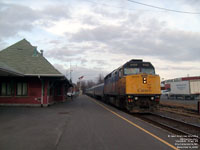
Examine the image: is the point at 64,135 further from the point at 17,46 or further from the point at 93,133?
the point at 17,46

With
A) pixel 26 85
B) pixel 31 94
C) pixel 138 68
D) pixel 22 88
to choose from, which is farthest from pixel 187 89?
pixel 22 88

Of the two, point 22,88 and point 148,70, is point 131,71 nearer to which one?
point 148,70

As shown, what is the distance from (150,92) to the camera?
14016mm

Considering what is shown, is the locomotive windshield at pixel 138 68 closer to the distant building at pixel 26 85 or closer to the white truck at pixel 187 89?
the distant building at pixel 26 85

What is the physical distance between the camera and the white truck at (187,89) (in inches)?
1454

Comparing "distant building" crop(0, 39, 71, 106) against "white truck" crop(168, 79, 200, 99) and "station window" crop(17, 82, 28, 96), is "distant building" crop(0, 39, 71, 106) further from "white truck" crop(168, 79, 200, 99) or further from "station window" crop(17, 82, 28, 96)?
"white truck" crop(168, 79, 200, 99)

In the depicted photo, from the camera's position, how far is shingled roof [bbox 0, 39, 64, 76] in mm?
18438

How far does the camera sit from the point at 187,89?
37875 millimetres

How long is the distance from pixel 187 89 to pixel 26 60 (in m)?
31.4

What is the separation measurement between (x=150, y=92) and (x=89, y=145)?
898 centimetres

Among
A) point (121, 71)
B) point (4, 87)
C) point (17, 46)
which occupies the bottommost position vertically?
point (4, 87)

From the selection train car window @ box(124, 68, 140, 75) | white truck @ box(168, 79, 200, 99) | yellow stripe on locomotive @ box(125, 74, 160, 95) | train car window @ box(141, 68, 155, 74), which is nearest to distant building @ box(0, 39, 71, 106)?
train car window @ box(124, 68, 140, 75)

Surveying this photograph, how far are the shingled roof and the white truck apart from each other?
29114 millimetres

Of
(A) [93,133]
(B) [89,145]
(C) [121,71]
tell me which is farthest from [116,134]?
(C) [121,71]
